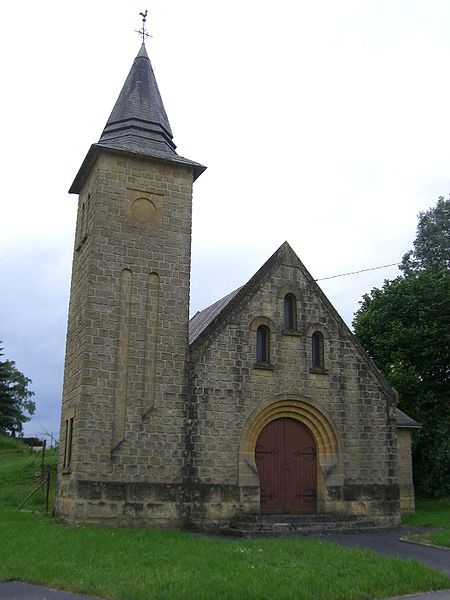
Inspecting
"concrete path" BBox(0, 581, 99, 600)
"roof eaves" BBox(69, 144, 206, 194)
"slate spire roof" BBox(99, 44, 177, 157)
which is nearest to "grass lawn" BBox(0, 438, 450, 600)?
"concrete path" BBox(0, 581, 99, 600)

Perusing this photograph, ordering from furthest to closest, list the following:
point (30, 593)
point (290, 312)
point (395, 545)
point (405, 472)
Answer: point (405, 472), point (290, 312), point (395, 545), point (30, 593)

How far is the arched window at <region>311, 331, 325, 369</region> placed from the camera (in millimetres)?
20438

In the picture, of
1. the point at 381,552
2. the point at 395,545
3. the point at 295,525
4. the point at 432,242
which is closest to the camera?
the point at 381,552

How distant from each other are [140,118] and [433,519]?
16.3 metres

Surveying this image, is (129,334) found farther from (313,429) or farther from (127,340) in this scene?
(313,429)

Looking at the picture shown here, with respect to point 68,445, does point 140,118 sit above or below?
above

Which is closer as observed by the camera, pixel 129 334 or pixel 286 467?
pixel 129 334

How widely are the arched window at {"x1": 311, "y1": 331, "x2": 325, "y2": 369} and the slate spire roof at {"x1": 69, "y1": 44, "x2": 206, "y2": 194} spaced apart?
20.7ft

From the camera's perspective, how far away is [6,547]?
1325 centimetres

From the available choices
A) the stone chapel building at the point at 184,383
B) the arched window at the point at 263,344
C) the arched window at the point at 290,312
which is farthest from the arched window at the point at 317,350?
the arched window at the point at 263,344

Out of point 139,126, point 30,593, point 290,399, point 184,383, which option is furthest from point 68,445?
point 139,126

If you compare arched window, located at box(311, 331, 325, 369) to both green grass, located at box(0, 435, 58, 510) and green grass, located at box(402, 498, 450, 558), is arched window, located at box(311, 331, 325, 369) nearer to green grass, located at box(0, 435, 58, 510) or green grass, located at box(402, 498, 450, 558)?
green grass, located at box(402, 498, 450, 558)

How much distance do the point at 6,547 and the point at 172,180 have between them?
1136cm

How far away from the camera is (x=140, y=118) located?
2106cm
